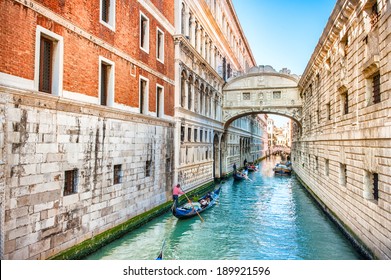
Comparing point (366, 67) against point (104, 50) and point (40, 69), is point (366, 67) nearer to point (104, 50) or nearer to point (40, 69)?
point (104, 50)

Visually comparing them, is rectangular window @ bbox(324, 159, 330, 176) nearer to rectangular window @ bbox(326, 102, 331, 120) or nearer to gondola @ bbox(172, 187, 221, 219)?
rectangular window @ bbox(326, 102, 331, 120)

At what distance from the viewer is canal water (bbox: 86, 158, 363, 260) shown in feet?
28.3

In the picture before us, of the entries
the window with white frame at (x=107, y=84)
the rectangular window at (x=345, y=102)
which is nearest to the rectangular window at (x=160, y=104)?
the window with white frame at (x=107, y=84)

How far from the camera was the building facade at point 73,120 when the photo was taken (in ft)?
20.0

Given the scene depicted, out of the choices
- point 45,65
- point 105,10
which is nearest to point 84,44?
point 45,65

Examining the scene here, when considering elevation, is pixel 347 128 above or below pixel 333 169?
above

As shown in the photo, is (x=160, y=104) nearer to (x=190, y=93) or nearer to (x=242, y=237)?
(x=190, y=93)

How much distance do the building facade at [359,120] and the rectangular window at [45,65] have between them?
7.85m

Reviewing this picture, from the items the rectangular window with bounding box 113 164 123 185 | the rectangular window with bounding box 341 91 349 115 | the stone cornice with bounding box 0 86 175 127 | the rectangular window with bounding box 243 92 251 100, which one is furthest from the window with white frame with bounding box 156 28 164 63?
the rectangular window with bounding box 243 92 251 100

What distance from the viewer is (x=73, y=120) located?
304 inches

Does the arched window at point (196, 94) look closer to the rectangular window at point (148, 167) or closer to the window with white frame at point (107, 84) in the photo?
the rectangular window at point (148, 167)
